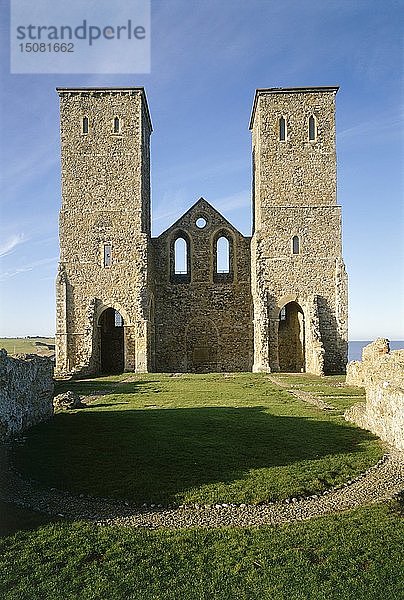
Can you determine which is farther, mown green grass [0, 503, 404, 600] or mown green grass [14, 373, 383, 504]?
mown green grass [14, 373, 383, 504]

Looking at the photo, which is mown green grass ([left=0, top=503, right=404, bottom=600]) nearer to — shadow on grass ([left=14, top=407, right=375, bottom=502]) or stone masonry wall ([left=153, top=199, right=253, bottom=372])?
shadow on grass ([left=14, top=407, right=375, bottom=502])

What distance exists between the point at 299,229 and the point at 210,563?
2523cm

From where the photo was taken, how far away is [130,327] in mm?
29312

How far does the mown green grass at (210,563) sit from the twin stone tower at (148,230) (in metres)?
21.0

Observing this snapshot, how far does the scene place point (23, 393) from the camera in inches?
506

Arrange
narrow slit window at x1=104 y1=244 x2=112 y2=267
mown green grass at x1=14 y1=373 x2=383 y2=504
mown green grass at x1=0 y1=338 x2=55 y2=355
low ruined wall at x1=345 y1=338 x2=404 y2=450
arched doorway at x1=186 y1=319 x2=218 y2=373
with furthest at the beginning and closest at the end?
mown green grass at x1=0 y1=338 x2=55 y2=355 < arched doorway at x1=186 y1=319 x2=218 y2=373 < narrow slit window at x1=104 y1=244 x2=112 y2=267 < low ruined wall at x1=345 y1=338 x2=404 y2=450 < mown green grass at x1=14 y1=373 x2=383 y2=504

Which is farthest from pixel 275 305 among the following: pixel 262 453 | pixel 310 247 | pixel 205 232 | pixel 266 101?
pixel 262 453

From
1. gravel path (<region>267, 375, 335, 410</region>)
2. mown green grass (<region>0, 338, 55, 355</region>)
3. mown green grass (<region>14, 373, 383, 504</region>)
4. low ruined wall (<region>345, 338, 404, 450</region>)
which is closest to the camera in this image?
mown green grass (<region>14, 373, 383, 504</region>)

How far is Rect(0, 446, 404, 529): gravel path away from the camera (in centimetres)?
740

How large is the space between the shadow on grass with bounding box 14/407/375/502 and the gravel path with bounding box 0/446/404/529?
35 centimetres

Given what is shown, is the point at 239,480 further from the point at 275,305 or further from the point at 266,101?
the point at 266,101

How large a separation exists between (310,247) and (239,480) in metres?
22.3

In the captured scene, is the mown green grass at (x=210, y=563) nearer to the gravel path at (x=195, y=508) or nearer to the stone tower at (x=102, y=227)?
the gravel path at (x=195, y=508)

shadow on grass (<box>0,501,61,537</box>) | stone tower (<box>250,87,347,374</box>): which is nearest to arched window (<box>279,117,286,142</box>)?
stone tower (<box>250,87,347,374</box>)
